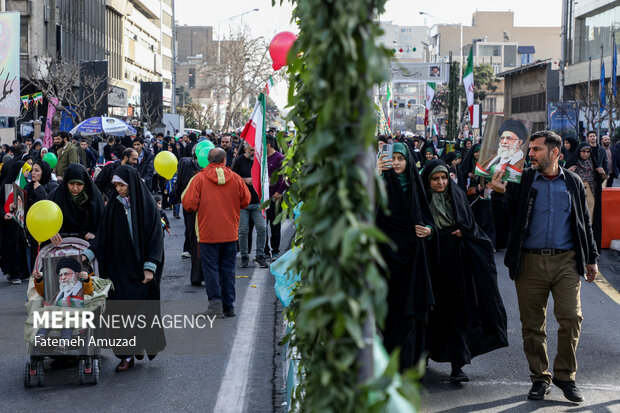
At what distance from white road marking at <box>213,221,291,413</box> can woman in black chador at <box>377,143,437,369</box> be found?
3.83ft

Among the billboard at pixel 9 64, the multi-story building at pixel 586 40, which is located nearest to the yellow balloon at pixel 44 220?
the billboard at pixel 9 64

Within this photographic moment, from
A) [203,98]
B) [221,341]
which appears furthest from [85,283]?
[203,98]

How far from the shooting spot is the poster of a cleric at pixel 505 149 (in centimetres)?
612

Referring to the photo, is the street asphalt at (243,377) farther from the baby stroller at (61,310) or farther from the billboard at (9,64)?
the billboard at (9,64)

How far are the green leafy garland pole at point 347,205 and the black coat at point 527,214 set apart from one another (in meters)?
3.74

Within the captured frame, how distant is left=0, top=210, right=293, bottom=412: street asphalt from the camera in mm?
6164

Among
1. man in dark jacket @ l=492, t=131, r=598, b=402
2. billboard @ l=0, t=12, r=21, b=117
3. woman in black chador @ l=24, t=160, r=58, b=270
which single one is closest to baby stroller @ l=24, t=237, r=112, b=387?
man in dark jacket @ l=492, t=131, r=598, b=402

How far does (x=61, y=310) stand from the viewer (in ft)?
22.0

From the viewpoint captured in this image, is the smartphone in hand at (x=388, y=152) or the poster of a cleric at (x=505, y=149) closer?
the poster of a cleric at (x=505, y=149)

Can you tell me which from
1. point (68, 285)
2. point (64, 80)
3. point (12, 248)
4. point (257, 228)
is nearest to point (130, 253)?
point (68, 285)

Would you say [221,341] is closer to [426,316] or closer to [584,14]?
[426,316]

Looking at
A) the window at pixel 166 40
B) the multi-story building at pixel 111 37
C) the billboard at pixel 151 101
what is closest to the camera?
the multi-story building at pixel 111 37

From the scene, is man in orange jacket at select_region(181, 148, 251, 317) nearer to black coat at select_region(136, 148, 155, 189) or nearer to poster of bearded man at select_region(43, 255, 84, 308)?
poster of bearded man at select_region(43, 255, 84, 308)

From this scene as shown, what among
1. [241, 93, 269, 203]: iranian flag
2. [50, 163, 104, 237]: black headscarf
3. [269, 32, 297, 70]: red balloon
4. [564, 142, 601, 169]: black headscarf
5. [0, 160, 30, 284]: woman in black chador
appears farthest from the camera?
[564, 142, 601, 169]: black headscarf
